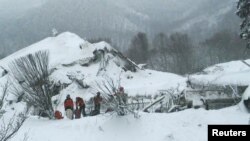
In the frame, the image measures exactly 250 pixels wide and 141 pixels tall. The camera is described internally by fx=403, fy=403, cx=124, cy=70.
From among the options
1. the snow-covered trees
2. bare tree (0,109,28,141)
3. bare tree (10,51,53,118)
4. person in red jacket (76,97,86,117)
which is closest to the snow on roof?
the snow-covered trees

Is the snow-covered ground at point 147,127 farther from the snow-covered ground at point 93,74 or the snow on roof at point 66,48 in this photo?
the snow on roof at point 66,48

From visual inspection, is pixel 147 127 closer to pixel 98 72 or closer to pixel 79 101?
pixel 79 101

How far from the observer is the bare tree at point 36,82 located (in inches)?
789

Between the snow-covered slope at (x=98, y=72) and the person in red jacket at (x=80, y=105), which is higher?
the snow-covered slope at (x=98, y=72)

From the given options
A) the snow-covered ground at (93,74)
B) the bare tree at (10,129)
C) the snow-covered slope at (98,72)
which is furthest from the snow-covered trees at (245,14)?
the bare tree at (10,129)

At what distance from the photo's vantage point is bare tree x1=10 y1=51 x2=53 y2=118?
20.0 meters

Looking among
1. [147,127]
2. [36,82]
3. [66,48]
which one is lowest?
[147,127]

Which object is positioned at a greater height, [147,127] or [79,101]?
[79,101]

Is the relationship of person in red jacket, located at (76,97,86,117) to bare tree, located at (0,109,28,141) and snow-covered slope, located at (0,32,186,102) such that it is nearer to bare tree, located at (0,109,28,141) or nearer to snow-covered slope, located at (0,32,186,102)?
bare tree, located at (0,109,28,141)

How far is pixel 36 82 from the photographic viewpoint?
66.6 feet

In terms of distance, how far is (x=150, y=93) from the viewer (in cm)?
3303

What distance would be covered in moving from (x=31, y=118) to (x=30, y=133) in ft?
7.20

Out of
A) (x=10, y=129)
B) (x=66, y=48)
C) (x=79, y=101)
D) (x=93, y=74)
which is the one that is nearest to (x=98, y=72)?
(x=93, y=74)

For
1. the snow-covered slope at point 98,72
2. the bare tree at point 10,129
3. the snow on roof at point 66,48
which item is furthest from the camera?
the snow on roof at point 66,48
